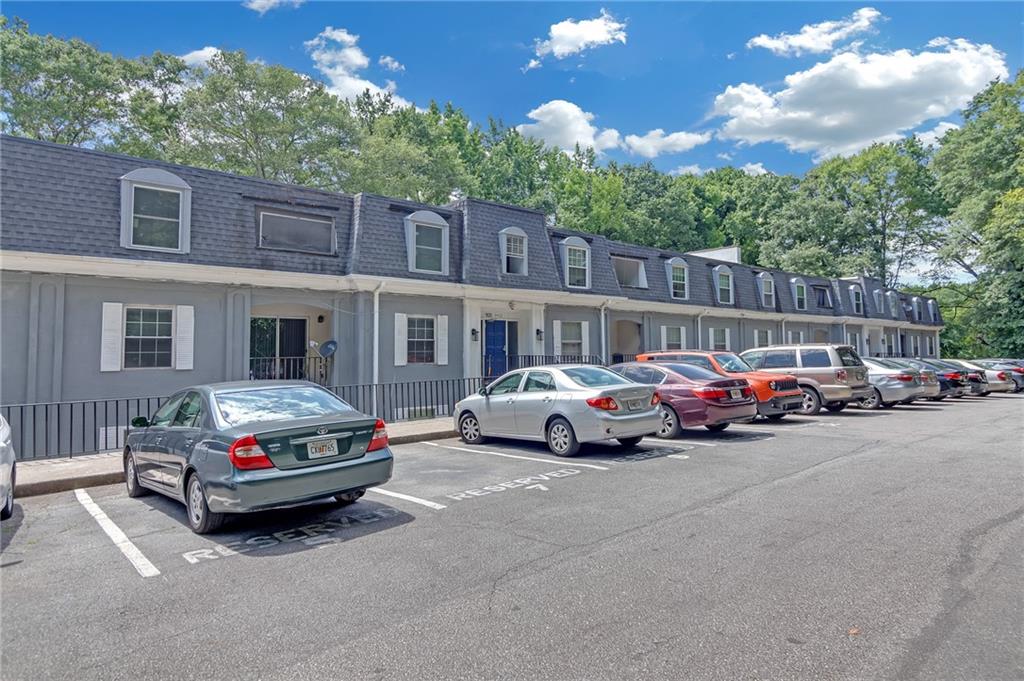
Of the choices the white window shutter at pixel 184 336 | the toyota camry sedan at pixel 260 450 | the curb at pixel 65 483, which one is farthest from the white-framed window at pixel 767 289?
the curb at pixel 65 483

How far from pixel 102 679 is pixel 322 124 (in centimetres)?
3134

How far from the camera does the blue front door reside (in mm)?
18047

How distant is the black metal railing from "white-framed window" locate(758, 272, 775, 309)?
2147 centimetres

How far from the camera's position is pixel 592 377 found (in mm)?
9648

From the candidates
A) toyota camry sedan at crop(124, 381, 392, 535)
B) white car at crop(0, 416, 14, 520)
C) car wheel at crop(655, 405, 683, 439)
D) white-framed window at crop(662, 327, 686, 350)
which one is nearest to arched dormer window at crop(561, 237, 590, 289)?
white-framed window at crop(662, 327, 686, 350)

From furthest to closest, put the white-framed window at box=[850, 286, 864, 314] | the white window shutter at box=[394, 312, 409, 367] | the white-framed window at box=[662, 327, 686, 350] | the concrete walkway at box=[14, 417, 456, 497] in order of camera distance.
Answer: the white-framed window at box=[850, 286, 864, 314] < the white-framed window at box=[662, 327, 686, 350] < the white window shutter at box=[394, 312, 409, 367] < the concrete walkway at box=[14, 417, 456, 497]

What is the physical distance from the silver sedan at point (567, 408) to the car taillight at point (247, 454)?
197 inches

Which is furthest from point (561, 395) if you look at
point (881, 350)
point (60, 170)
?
point (881, 350)

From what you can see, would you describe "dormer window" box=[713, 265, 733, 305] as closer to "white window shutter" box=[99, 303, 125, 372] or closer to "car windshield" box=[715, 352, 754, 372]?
"car windshield" box=[715, 352, 754, 372]

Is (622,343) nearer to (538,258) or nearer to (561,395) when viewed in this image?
(538,258)

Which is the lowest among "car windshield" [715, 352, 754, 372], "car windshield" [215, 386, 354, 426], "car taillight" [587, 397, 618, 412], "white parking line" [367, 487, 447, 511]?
"white parking line" [367, 487, 447, 511]

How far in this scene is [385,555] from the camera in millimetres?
4805

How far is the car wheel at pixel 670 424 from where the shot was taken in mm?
10859

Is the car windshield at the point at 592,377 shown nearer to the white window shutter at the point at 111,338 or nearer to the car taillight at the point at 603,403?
the car taillight at the point at 603,403
